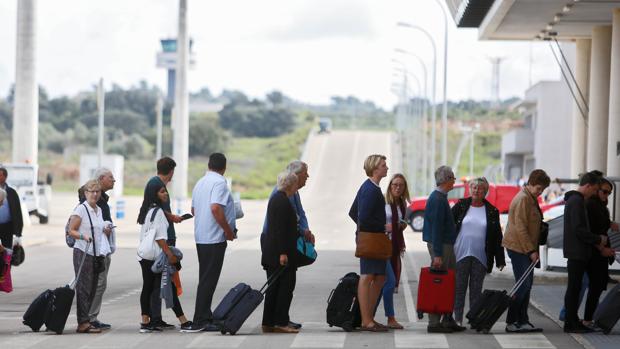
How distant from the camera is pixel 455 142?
6531 inches

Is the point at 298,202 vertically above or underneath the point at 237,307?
above

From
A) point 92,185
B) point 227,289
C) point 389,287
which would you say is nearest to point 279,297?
point 389,287

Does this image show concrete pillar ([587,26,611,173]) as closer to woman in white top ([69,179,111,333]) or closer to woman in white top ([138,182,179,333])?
woman in white top ([138,182,179,333])

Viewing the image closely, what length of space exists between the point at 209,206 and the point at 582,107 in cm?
2970

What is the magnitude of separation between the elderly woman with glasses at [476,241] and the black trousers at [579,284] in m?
0.78

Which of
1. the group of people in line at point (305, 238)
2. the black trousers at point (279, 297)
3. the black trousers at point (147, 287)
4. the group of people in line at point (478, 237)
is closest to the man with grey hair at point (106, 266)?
the group of people in line at point (305, 238)

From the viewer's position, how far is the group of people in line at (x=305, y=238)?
1511cm

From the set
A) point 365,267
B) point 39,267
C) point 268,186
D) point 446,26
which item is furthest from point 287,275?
point 268,186

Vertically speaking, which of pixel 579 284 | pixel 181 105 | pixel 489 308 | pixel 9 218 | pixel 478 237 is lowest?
pixel 489 308

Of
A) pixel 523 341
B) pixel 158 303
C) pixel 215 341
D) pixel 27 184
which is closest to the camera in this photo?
pixel 215 341

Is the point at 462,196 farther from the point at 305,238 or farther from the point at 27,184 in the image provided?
the point at 305,238

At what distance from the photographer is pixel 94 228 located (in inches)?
602

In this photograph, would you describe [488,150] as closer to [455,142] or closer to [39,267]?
[455,142]

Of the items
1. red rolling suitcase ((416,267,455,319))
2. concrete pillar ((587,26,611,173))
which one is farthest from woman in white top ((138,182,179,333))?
concrete pillar ((587,26,611,173))
